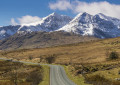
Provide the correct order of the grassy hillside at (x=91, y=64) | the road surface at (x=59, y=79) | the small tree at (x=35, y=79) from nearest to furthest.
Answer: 1. the road surface at (x=59, y=79)
2. the small tree at (x=35, y=79)
3. the grassy hillside at (x=91, y=64)

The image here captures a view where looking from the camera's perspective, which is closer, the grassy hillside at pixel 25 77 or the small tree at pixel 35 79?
the small tree at pixel 35 79

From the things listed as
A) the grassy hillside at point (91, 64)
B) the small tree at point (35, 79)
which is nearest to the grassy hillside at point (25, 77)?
the small tree at point (35, 79)

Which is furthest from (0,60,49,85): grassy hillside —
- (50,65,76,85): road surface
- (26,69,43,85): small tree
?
(50,65,76,85): road surface

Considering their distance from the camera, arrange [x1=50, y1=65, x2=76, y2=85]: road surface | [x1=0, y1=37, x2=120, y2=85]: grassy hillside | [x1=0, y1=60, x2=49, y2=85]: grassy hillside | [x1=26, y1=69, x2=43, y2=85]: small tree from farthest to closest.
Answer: [x1=0, y1=60, x2=49, y2=85]: grassy hillside, [x1=0, y1=37, x2=120, y2=85]: grassy hillside, [x1=26, y1=69, x2=43, y2=85]: small tree, [x1=50, y1=65, x2=76, y2=85]: road surface

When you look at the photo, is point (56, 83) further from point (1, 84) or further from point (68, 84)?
point (1, 84)

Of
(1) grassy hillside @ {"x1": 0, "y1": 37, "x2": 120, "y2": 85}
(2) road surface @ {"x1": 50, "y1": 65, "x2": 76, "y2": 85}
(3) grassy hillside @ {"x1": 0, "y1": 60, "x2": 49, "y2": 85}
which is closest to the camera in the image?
(2) road surface @ {"x1": 50, "y1": 65, "x2": 76, "y2": 85}

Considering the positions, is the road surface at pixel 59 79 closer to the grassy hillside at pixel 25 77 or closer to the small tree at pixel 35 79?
the grassy hillside at pixel 25 77

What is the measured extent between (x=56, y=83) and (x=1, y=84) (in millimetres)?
16202

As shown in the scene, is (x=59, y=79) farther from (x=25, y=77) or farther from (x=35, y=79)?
(x=25, y=77)

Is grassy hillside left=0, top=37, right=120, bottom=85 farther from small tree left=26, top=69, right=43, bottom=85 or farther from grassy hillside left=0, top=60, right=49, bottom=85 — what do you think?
small tree left=26, top=69, right=43, bottom=85

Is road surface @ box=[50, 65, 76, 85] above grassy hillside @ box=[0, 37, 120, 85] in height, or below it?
below

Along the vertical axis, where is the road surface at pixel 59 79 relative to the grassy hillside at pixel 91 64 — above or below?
below

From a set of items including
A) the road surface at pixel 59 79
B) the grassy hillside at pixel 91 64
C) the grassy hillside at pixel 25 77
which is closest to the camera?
the road surface at pixel 59 79

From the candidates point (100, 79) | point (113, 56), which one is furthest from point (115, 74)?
point (113, 56)
